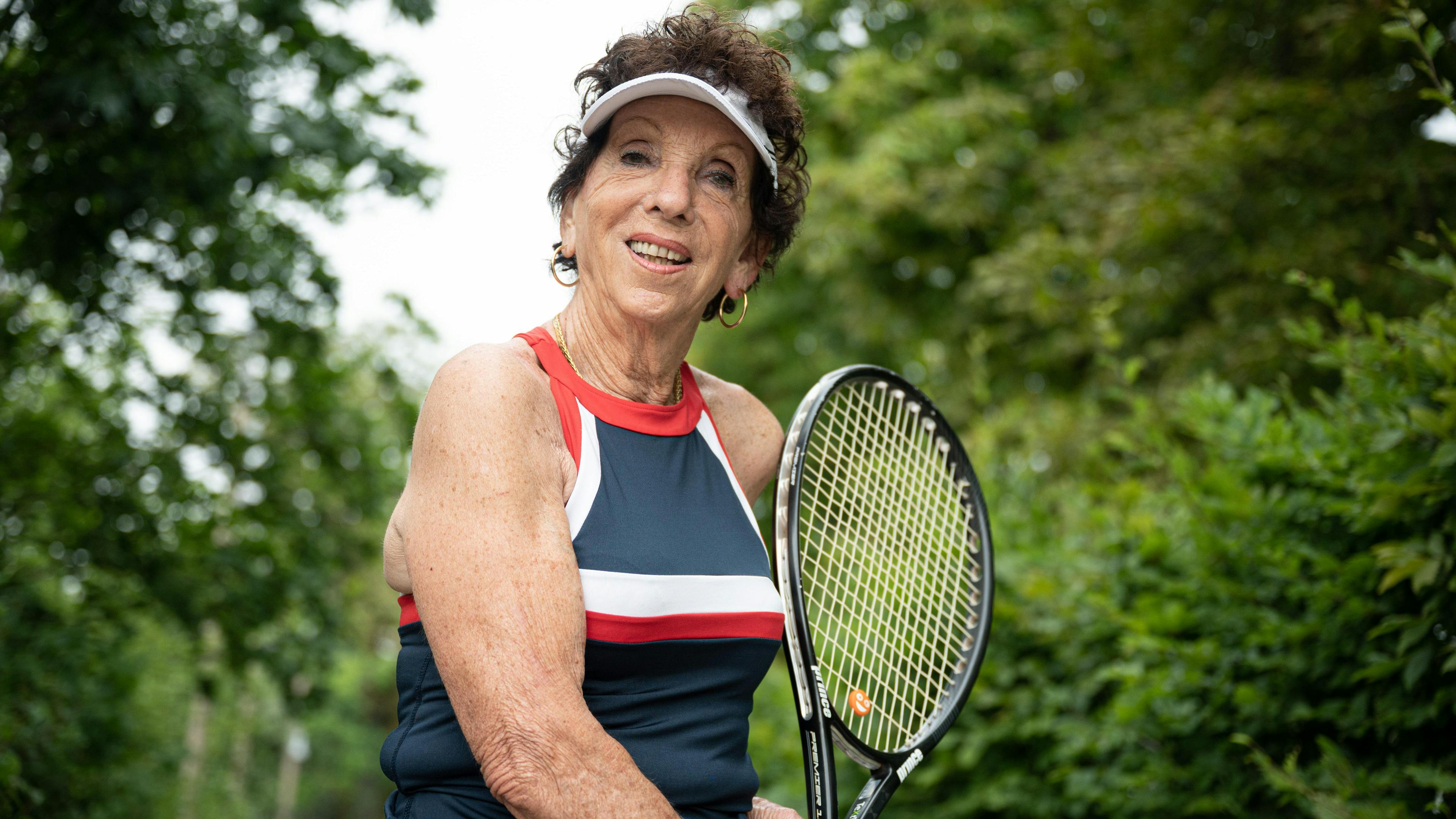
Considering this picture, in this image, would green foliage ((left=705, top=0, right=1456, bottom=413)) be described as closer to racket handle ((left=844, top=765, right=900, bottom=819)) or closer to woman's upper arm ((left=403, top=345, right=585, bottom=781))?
woman's upper arm ((left=403, top=345, right=585, bottom=781))

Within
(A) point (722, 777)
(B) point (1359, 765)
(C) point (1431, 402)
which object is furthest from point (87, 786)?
(C) point (1431, 402)

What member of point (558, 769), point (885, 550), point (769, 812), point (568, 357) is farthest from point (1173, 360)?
point (558, 769)

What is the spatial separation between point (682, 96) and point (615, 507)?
819 millimetres

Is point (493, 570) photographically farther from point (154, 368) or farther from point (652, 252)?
point (154, 368)

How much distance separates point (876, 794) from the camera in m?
2.31

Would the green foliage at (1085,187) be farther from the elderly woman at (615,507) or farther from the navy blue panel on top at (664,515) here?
the navy blue panel on top at (664,515)

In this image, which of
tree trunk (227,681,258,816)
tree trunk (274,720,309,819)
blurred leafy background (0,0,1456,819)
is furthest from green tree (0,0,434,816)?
tree trunk (274,720,309,819)

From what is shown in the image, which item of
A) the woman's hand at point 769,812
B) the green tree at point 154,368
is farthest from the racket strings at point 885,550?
the green tree at point 154,368

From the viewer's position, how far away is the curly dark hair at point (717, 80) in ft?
6.77

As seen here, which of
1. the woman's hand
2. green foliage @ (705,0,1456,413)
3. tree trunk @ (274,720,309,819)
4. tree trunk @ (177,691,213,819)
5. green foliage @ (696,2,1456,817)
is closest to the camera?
the woman's hand

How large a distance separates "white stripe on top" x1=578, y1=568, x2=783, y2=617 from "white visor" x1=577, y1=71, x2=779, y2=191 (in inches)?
34.5

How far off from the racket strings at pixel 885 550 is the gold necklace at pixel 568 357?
37 centimetres

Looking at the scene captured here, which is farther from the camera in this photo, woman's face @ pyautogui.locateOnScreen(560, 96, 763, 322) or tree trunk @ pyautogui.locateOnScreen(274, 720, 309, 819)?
tree trunk @ pyautogui.locateOnScreen(274, 720, 309, 819)

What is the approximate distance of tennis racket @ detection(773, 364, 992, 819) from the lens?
7.39 feet
